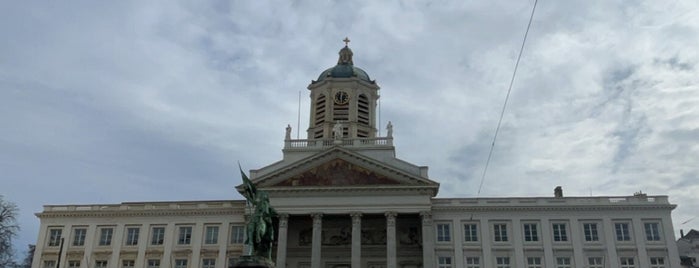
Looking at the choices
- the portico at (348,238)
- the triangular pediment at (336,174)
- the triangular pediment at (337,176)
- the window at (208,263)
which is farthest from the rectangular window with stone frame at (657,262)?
the window at (208,263)

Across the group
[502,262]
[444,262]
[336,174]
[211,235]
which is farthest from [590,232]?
[211,235]

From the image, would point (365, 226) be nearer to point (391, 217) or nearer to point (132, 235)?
point (391, 217)

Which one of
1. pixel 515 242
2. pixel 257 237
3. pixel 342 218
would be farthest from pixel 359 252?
pixel 257 237

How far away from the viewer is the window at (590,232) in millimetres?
51969

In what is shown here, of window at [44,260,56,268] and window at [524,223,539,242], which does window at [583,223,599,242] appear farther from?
window at [44,260,56,268]

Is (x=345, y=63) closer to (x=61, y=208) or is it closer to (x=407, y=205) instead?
(x=407, y=205)

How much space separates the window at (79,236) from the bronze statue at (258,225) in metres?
31.2

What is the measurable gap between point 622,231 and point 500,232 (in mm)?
9544

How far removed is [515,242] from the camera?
171 feet

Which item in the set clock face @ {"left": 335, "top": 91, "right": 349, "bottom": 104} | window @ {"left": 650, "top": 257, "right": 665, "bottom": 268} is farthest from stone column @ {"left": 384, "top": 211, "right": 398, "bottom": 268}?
window @ {"left": 650, "top": 257, "right": 665, "bottom": 268}

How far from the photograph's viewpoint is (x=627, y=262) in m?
50.9

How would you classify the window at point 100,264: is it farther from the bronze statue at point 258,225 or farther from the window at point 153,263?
the bronze statue at point 258,225

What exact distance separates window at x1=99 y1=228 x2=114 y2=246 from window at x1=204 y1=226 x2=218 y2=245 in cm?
839

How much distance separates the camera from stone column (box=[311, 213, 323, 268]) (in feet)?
165
